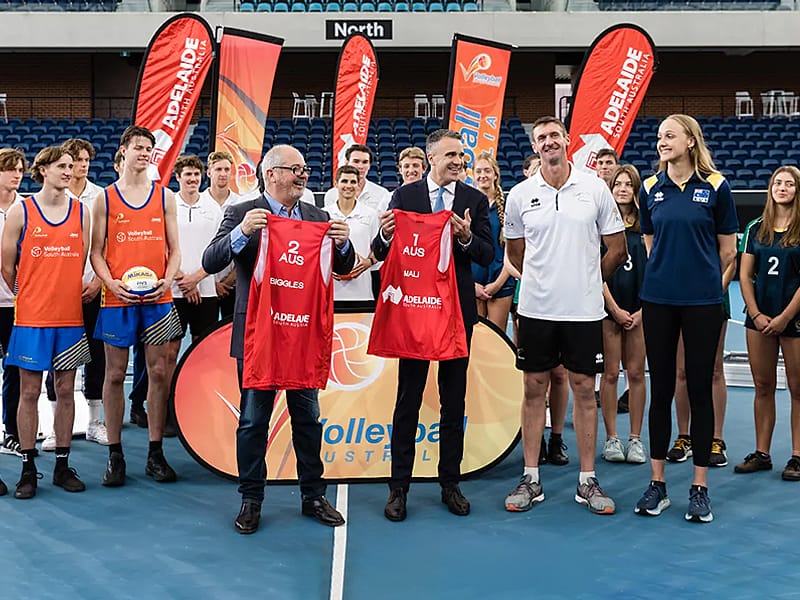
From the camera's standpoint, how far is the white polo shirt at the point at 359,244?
5992 millimetres

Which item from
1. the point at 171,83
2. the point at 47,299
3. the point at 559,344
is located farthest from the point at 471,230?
the point at 171,83

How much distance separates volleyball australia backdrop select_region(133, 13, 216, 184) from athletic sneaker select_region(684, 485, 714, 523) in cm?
491

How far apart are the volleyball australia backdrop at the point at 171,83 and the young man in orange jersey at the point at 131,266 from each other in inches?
95.2

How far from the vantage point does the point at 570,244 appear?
428 cm

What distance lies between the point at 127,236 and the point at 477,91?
478cm

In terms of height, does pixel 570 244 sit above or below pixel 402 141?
below

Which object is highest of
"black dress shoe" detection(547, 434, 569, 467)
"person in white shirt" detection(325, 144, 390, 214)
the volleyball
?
"person in white shirt" detection(325, 144, 390, 214)

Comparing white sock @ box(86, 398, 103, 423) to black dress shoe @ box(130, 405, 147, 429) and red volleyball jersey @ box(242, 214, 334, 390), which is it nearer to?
black dress shoe @ box(130, 405, 147, 429)

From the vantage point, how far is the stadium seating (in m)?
18.6

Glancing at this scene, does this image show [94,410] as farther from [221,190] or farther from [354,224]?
[354,224]

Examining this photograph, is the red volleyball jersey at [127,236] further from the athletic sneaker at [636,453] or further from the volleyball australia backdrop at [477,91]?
the volleyball australia backdrop at [477,91]

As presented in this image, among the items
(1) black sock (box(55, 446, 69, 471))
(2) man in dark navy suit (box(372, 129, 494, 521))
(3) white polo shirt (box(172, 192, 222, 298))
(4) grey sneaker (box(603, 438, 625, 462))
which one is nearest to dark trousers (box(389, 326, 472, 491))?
(2) man in dark navy suit (box(372, 129, 494, 521))

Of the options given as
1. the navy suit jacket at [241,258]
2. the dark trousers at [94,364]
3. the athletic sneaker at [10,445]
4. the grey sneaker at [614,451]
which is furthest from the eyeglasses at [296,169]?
the athletic sneaker at [10,445]

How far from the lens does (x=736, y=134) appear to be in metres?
20.4
